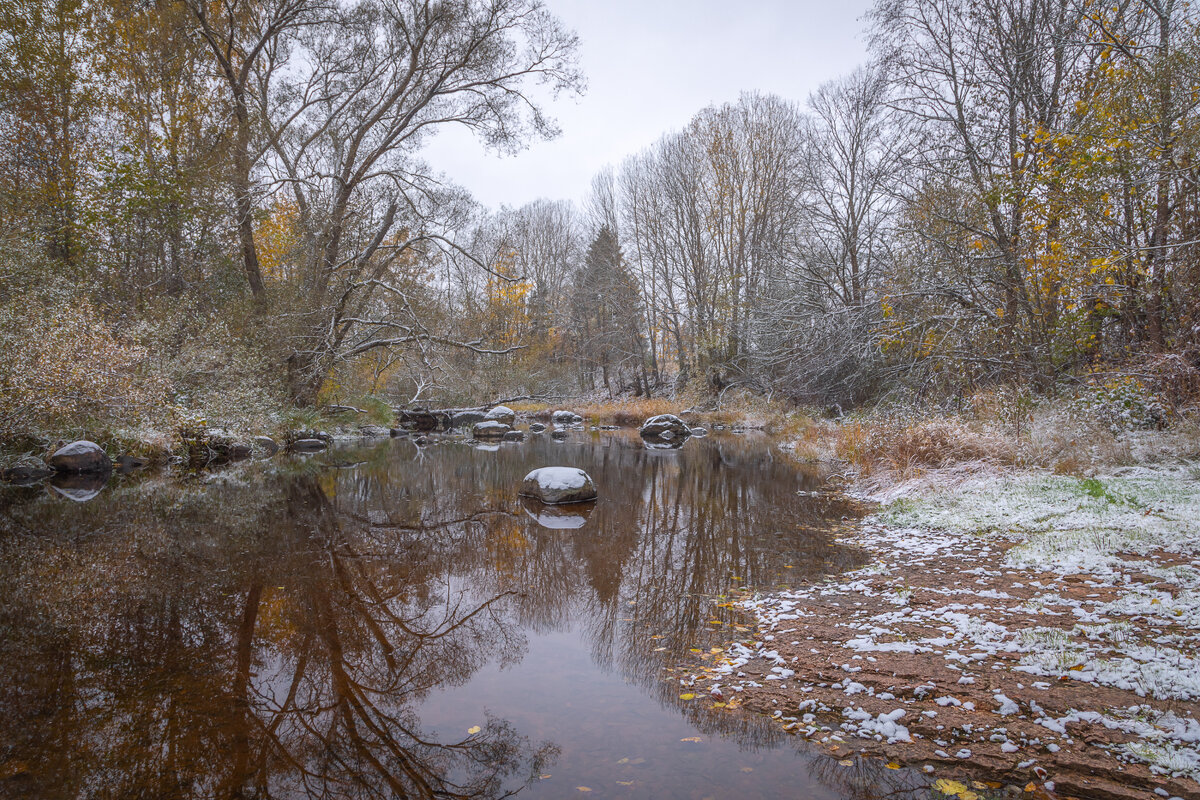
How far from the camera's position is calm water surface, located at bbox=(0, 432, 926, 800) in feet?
8.00

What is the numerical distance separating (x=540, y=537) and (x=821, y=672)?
3.98 meters

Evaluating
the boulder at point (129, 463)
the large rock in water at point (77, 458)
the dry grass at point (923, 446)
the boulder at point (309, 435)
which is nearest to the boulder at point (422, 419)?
the boulder at point (309, 435)

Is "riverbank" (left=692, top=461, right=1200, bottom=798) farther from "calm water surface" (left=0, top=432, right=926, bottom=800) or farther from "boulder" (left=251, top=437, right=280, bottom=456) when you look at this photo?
"boulder" (left=251, top=437, right=280, bottom=456)

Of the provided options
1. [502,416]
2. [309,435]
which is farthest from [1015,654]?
[502,416]

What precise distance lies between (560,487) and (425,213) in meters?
10.2

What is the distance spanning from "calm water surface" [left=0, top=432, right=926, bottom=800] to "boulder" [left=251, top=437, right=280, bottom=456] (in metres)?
5.06

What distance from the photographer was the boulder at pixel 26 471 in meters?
9.20

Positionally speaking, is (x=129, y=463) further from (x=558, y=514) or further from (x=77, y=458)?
(x=558, y=514)

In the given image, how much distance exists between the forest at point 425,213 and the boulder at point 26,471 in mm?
821

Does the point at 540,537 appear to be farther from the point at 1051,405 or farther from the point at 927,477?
the point at 1051,405

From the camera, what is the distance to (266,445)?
44.3ft

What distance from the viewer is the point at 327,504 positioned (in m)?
8.18

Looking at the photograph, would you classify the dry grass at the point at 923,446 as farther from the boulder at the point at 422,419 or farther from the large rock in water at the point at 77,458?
the boulder at the point at 422,419

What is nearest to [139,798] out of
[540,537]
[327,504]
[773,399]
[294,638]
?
[294,638]
